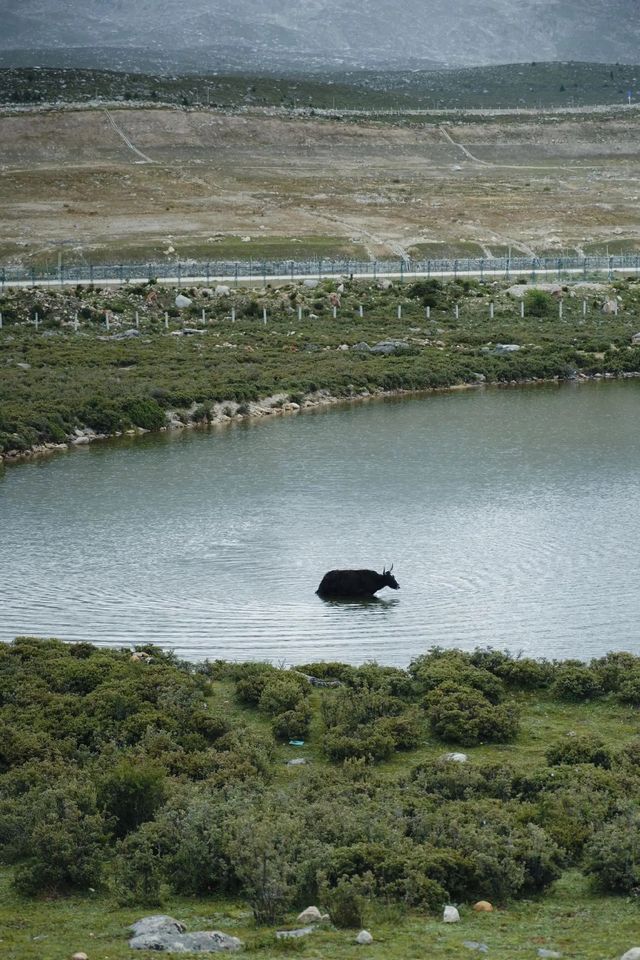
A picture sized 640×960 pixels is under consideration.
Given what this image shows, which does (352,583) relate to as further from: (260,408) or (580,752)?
(260,408)

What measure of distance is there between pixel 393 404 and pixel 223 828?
45.2 m

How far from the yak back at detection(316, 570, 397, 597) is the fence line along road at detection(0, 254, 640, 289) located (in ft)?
185

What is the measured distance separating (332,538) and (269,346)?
116 ft

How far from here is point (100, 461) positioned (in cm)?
4659

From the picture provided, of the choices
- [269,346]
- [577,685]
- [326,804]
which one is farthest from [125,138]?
[326,804]

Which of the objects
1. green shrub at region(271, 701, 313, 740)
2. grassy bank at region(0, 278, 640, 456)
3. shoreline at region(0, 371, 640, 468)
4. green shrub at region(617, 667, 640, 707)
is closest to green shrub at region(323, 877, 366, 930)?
green shrub at region(271, 701, 313, 740)

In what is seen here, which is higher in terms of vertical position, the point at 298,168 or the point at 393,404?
the point at 298,168

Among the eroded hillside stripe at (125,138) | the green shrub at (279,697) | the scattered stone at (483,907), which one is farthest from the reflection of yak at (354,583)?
the eroded hillside stripe at (125,138)

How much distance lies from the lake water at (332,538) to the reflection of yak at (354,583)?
312 millimetres

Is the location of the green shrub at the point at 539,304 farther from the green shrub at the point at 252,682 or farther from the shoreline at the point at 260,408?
the green shrub at the point at 252,682

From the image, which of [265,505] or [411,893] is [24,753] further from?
[265,505]

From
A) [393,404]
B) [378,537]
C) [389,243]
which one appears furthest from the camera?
[389,243]

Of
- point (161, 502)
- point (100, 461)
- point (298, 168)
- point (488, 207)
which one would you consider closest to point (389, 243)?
point (488, 207)

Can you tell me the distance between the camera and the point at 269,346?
6812 cm
